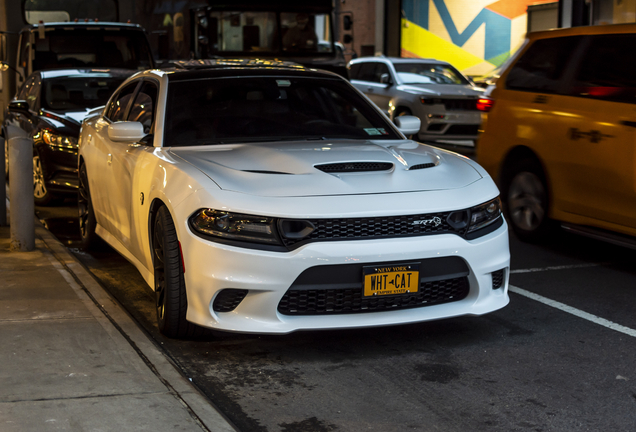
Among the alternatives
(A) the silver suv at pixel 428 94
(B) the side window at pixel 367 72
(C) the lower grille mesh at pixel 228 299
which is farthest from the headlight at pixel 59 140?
(B) the side window at pixel 367 72

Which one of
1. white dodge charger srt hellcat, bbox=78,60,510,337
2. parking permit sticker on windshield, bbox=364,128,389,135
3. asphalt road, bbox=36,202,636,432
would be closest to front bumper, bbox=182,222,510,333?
white dodge charger srt hellcat, bbox=78,60,510,337

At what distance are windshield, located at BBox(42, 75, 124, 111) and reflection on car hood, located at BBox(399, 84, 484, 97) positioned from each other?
757 cm

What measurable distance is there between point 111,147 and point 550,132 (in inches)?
140

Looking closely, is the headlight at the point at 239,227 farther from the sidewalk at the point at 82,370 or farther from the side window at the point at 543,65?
the side window at the point at 543,65

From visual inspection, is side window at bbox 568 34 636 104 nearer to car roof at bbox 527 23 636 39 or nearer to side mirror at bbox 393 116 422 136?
car roof at bbox 527 23 636 39

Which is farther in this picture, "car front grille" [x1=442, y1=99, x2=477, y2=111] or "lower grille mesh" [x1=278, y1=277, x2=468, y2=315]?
"car front grille" [x1=442, y1=99, x2=477, y2=111]

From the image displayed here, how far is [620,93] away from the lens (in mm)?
6543

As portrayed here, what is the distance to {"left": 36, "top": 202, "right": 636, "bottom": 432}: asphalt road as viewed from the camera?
3928 millimetres

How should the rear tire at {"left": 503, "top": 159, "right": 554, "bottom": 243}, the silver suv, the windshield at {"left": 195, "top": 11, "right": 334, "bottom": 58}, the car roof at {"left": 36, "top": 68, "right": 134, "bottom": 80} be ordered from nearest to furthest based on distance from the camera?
the rear tire at {"left": 503, "top": 159, "right": 554, "bottom": 243}, the car roof at {"left": 36, "top": 68, "right": 134, "bottom": 80}, the windshield at {"left": 195, "top": 11, "right": 334, "bottom": 58}, the silver suv

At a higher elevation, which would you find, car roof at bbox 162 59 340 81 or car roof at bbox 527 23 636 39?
car roof at bbox 527 23 636 39

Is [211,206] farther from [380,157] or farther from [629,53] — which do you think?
[629,53]

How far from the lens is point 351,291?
452 cm

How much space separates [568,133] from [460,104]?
988cm

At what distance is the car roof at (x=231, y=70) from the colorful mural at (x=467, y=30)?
15902 millimetres
